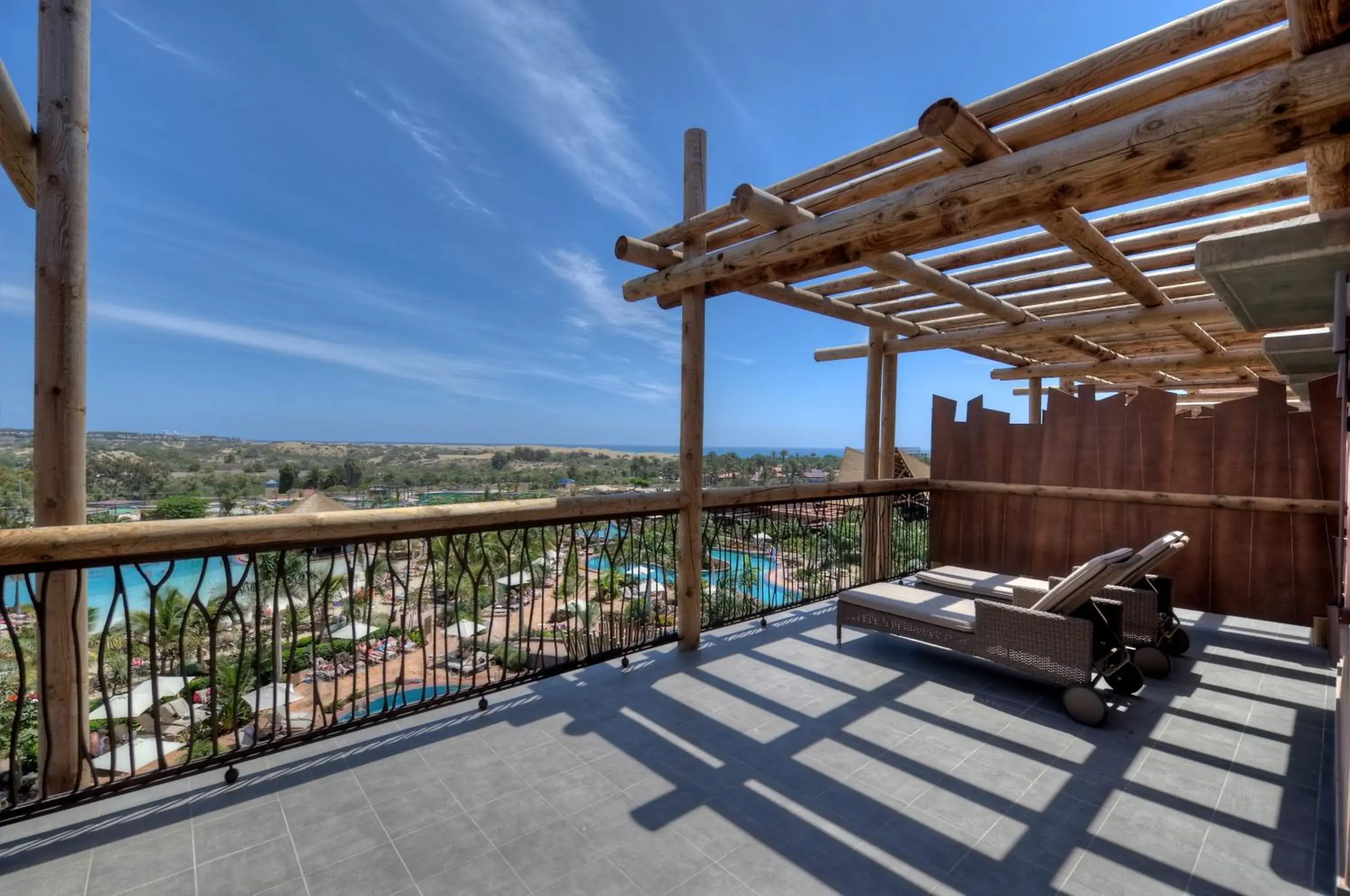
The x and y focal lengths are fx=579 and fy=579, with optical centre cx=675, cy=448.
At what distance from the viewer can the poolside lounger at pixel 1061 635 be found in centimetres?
312

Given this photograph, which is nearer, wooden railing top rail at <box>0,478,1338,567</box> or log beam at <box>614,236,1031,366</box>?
wooden railing top rail at <box>0,478,1338,567</box>

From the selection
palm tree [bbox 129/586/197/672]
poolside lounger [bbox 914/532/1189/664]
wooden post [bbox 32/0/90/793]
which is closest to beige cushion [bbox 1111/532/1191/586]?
poolside lounger [bbox 914/532/1189/664]

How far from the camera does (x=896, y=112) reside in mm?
2930

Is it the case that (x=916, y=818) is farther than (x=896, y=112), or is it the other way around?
(x=896, y=112)

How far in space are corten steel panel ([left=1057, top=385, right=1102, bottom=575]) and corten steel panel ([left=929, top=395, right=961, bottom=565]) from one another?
1074mm

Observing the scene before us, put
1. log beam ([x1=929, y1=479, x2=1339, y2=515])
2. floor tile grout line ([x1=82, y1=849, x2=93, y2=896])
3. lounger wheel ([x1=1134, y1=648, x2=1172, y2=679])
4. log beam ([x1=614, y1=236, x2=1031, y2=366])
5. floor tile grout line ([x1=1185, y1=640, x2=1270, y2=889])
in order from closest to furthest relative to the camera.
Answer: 1. floor tile grout line ([x1=82, y1=849, x2=93, y2=896])
2. floor tile grout line ([x1=1185, y1=640, x2=1270, y2=889])
3. lounger wheel ([x1=1134, y1=648, x2=1172, y2=679])
4. log beam ([x1=614, y1=236, x2=1031, y2=366])
5. log beam ([x1=929, y1=479, x2=1339, y2=515])

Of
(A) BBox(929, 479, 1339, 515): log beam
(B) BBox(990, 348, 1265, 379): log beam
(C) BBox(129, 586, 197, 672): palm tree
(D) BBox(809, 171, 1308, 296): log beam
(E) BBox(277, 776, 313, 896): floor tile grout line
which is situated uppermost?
(D) BBox(809, 171, 1308, 296): log beam

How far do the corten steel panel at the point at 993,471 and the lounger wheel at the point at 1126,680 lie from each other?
2.87 metres

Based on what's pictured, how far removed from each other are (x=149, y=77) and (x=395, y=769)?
28.1m

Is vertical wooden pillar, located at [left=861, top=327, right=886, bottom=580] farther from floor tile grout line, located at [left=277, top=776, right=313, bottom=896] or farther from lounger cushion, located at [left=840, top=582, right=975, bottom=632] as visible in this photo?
floor tile grout line, located at [left=277, top=776, right=313, bottom=896]

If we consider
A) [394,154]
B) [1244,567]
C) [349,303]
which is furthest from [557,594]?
[349,303]

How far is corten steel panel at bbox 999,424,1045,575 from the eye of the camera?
5.96 meters

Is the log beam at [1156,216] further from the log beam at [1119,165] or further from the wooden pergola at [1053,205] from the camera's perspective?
the log beam at [1119,165]

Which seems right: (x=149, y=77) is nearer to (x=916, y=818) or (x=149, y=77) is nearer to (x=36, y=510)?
(x=36, y=510)
